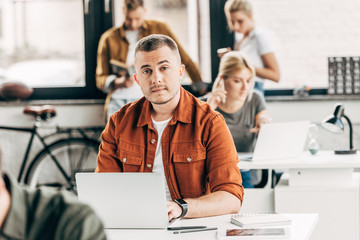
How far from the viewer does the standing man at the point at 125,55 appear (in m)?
4.74

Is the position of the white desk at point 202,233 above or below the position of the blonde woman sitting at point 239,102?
below

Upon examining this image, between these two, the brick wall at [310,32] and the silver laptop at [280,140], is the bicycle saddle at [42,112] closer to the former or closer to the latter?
the brick wall at [310,32]

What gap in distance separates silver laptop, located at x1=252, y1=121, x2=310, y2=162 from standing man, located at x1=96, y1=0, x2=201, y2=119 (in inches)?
61.6

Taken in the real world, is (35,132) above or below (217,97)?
below

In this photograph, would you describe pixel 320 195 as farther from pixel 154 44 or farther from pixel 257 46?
pixel 257 46

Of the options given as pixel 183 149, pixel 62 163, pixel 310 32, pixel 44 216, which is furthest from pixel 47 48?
pixel 44 216

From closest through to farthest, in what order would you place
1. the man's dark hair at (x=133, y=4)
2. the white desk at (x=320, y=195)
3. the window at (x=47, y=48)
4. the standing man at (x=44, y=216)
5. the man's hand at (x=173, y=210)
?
1. the standing man at (x=44, y=216)
2. the man's hand at (x=173, y=210)
3. the white desk at (x=320, y=195)
4. the man's dark hair at (x=133, y=4)
5. the window at (x=47, y=48)

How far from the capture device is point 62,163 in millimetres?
5332

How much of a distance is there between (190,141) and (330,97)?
2.94 m

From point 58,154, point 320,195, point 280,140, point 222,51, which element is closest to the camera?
point 320,195

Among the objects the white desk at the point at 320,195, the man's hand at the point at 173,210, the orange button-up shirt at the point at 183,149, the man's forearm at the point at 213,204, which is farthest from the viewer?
the white desk at the point at 320,195

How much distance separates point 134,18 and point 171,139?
2603 millimetres

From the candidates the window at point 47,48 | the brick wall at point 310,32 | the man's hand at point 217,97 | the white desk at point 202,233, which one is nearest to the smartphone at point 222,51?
the brick wall at point 310,32

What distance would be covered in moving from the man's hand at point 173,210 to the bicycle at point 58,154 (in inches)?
128
